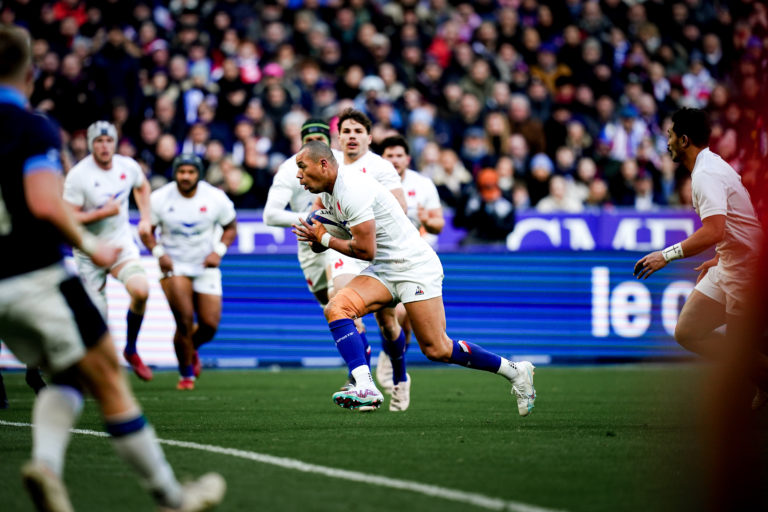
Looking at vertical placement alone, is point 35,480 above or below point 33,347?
below

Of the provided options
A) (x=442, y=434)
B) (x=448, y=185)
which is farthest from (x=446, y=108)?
(x=442, y=434)

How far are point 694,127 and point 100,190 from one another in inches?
249

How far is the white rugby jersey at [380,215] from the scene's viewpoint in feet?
28.8

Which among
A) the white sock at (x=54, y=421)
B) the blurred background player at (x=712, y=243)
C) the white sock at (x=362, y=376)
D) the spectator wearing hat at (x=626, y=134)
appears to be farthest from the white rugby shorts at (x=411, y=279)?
the spectator wearing hat at (x=626, y=134)

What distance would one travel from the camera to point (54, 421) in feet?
17.1

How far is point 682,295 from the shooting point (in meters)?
16.5

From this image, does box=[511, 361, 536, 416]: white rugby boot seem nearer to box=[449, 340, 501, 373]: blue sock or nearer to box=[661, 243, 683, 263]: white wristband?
box=[449, 340, 501, 373]: blue sock

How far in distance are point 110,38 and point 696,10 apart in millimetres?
11749

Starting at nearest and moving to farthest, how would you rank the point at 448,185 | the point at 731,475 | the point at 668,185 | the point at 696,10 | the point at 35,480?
the point at 35,480 → the point at 731,475 → the point at 448,185 → the point at 668,185 → the point at 696,10

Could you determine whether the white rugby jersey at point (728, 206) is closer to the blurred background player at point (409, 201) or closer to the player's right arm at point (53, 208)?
the blurred background player at point (409, 201)

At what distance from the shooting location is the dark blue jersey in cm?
497

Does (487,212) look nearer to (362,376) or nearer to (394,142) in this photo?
(394,142)

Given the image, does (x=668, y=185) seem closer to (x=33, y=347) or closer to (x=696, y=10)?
(x=696, y=10)

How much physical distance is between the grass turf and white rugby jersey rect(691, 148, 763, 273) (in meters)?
1.39
